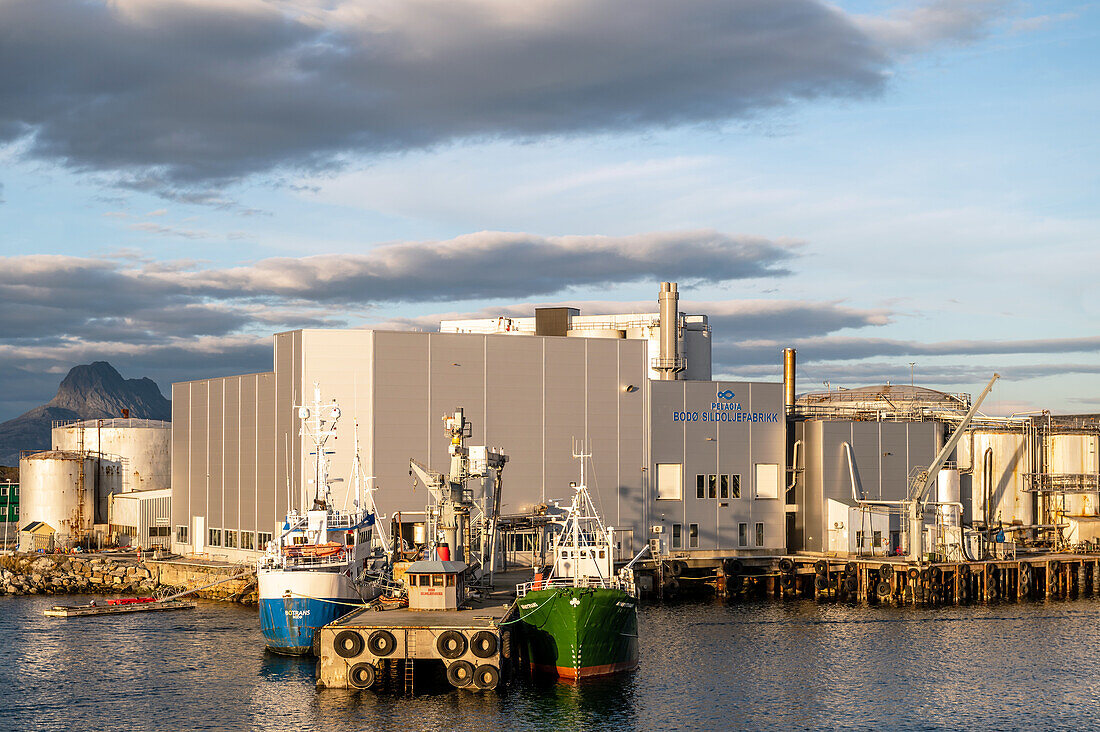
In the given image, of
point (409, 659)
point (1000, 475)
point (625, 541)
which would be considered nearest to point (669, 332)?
point (625, 541)

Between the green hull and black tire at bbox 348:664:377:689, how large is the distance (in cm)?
749

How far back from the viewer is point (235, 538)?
96.3 m

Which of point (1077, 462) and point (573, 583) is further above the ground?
point (1077, 462)

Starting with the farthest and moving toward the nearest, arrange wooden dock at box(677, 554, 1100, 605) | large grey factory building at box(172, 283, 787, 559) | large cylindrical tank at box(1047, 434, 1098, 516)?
large cylindrical tank at box(1047, 434, 1098, 516) < wooden dock at box(677, 554, 1100, 605) < large grey factory building at box(172, 283, 787, 559)

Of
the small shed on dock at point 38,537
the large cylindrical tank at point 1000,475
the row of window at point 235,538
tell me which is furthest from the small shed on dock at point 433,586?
the large cylindrical tank at point 1000,475

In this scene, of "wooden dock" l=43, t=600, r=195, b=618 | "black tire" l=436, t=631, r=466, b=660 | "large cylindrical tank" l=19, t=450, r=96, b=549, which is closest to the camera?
"black tire" l=436, t=631, r=466, b=660

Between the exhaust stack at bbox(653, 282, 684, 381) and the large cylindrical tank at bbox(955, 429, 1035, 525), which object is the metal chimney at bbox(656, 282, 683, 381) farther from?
the large cylindrical tank at bbox(955, 429, 1035, 525)

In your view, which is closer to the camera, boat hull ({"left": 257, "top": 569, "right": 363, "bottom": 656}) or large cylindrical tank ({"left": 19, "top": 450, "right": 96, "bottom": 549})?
boat hull ({"left": 257, "top": 569, "right": 363, "bottom": 656})

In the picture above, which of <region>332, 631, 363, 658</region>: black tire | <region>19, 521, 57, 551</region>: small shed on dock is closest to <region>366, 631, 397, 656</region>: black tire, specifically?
<region>332, 631, 363, 658</region>: black tire

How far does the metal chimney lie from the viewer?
10388 cm

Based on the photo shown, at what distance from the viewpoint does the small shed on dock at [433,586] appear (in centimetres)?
5700

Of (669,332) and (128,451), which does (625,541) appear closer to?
(669,332)

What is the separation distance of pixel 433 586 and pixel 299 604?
8.81 metres

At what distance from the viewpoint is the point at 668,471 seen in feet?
313
